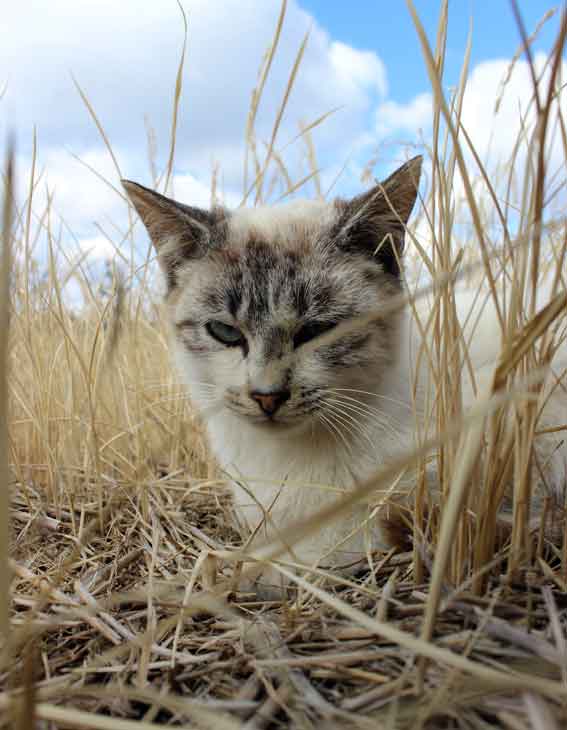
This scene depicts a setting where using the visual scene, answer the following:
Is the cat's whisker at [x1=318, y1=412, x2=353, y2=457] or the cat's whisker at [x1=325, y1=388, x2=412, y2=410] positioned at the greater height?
the cat's whisker at [x1=325, y1=388, x2=412, y2=410]

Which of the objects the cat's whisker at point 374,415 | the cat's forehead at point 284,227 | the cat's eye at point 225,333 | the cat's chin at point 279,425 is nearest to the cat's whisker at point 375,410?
the cat's whisker at point 374,415

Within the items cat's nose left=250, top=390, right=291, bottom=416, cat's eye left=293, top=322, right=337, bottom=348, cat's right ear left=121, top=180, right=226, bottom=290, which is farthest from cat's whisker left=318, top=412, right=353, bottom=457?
cat's right ear left=121, top=180, right=226, bottom=290

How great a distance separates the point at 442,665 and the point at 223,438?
1.19 m

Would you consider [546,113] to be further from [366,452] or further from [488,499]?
[366,452]

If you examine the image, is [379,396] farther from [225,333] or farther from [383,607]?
[383,607]

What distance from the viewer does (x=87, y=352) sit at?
2547 mm

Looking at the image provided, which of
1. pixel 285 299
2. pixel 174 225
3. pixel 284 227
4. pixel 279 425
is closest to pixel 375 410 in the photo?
pixel 279 425

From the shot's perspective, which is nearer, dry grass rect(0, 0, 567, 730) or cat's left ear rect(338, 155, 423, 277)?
dry grass rect(0, 0, 567, 730)

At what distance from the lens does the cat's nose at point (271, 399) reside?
1556mm

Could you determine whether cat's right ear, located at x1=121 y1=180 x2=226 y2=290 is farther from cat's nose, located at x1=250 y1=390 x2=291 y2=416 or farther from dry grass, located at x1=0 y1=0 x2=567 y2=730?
cat's nose, located at x1=250 y1=390 x2=291 y2=416

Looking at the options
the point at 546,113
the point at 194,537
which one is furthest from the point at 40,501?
the point at 546,113

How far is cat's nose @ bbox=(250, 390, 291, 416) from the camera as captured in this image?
1556 mm

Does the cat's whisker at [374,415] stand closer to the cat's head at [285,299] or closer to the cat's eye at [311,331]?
the cat's head at [285,299]

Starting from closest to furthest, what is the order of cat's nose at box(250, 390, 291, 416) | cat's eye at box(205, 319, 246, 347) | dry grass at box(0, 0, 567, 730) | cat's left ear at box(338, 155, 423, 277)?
dry grass at box(0, 0, 567, 730) < cat's nose at box(250, 390, 291, 416) < cat's left ear at box(338, 155, 423, 277) < cat's eye at box(205, 319, 246, 347)
